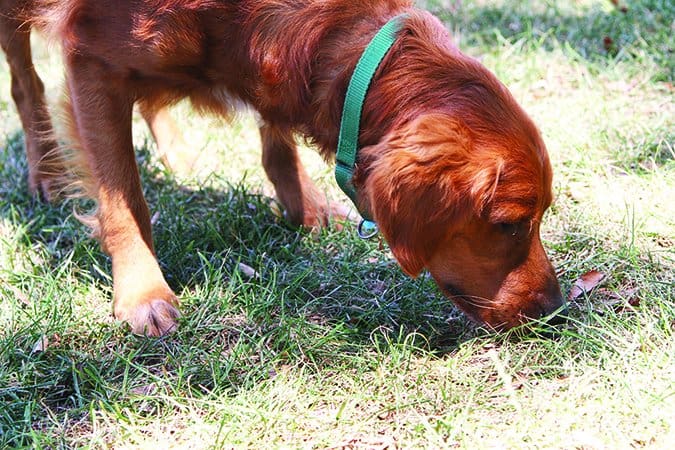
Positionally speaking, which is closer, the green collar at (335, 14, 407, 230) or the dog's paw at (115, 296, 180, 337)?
the green collar at (335, 14, 407, 230)

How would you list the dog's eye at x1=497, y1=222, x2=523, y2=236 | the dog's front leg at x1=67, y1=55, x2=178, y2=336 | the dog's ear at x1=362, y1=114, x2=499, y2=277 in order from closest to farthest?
1. the dog's ear at x1=362, y1=114, x2=499, y2=277
2. the dog's eye at x1=497, y1=222, x2=523, y2=236
3. the dog's front leg at x1=67, y1=55, x2=178, y2=336

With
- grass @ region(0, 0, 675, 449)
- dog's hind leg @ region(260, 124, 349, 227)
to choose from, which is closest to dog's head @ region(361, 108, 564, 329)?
grass @ region(0, 0, 675, 449)

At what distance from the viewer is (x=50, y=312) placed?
3492mm

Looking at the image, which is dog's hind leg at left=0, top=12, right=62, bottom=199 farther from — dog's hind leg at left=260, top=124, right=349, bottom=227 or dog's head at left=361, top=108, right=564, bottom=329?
dog's head at left=361, top=108, right=564, bottom=329

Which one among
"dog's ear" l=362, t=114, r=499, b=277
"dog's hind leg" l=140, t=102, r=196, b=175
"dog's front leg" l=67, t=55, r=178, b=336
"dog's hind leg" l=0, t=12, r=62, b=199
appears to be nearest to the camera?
"dog's ear" l=362, t=114, r=499, b=277

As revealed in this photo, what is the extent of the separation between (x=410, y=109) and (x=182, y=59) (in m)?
0.99

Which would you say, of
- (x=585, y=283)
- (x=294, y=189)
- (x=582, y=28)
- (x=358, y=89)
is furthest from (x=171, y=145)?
(x=582, y=28)

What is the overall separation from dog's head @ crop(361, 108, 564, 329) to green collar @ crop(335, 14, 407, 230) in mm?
96

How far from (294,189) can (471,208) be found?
1.69m

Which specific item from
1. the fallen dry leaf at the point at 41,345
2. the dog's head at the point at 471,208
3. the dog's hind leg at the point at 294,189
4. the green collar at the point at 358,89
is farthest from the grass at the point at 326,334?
the green collar at the point at 358,89

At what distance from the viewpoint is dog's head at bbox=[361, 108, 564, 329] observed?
9.03ft

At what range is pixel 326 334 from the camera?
11.0 feet

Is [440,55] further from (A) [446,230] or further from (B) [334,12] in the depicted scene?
(A) [446,230]

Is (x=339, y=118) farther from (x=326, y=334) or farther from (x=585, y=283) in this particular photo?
(x=585, y=283)
